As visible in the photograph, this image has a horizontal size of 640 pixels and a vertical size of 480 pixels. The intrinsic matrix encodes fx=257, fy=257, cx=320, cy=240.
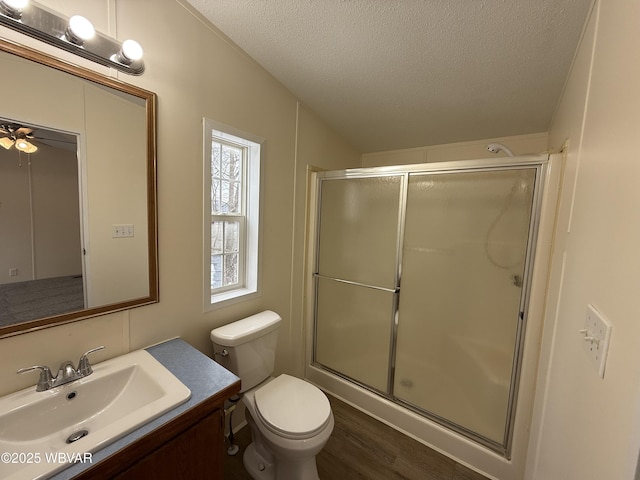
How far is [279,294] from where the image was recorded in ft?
6.36

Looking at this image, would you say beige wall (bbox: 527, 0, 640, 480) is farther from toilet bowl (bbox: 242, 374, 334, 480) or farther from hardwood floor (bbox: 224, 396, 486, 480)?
toilet bowl (bbox: 242, 374, 334, 480)

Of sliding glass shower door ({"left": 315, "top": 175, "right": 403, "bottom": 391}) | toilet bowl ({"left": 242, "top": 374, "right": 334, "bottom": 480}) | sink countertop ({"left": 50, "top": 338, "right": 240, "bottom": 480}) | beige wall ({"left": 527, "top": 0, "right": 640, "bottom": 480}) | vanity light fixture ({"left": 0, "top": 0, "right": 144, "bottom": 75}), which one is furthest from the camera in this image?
sliding glass shower door ({"left": 315, "top": 175, "right": 403, "bottom": 391})

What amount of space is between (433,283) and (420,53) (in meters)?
1.31

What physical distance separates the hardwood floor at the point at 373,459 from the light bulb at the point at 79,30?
213 centimetres

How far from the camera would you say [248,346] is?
4.79 feet

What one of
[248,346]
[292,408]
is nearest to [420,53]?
[248,346]

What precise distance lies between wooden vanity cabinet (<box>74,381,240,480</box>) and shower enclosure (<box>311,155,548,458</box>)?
48.5 inches

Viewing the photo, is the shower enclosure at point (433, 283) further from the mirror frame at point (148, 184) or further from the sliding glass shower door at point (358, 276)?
the mirror frame at point (148, 184)

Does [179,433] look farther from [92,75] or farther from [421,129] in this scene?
[421,129]

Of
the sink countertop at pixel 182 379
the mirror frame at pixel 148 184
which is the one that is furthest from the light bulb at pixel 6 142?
the sink countertop at pixel 182 379

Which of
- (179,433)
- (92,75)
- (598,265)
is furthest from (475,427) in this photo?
(92,75)

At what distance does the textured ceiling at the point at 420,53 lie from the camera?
1.07m

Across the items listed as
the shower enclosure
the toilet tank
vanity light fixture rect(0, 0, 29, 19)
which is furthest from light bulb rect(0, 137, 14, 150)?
the shower enclosure

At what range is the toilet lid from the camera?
1.22m
